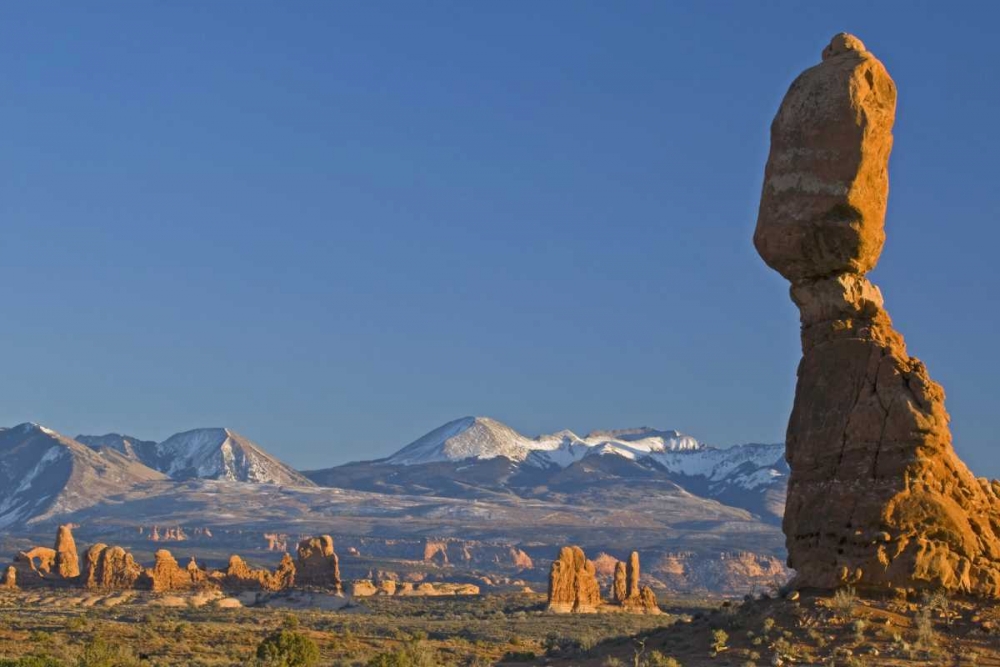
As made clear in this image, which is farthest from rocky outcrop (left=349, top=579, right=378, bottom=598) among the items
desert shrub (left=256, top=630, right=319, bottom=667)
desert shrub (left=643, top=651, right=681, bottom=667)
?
desert shrub (left=643, top=651, right=681, bottom=667)

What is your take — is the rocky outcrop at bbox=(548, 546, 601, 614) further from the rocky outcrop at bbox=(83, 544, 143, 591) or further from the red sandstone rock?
the red sandstone rock

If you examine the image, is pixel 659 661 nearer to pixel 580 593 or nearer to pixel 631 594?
pixel 580 593

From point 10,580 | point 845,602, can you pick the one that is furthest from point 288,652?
point 10,580

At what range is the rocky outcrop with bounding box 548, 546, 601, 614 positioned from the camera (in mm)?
94438

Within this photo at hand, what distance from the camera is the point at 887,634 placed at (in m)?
29.3

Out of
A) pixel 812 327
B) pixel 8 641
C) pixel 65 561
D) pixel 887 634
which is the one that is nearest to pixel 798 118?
pixel 812 327

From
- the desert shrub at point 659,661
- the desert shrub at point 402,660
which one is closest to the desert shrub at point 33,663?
the desert shrub at point 402,660

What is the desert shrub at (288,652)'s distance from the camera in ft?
145

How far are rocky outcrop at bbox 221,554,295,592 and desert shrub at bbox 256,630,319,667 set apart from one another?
53.9 metres

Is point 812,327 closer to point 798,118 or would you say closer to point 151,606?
point 798,118

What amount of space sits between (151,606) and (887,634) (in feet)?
214

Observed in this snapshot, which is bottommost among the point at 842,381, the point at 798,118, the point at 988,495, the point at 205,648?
the point at 205,648

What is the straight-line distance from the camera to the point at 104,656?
148 feet

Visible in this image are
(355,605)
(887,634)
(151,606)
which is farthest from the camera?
(355,605)
